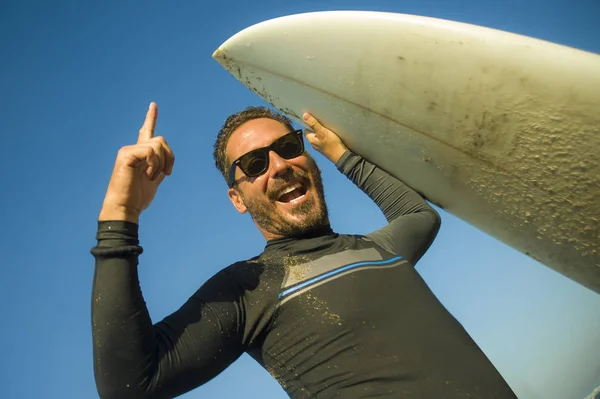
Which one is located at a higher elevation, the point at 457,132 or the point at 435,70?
the point at 435,70

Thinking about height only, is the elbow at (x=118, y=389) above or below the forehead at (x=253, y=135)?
below

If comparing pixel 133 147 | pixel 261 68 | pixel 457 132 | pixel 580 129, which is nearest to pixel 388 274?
pixel 457 132

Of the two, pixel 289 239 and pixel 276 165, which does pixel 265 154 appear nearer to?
pixel 276 165

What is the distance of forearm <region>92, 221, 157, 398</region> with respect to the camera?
132 cm

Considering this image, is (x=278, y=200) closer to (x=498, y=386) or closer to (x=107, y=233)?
(x=107, y=233)

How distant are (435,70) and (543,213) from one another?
0.96 metres

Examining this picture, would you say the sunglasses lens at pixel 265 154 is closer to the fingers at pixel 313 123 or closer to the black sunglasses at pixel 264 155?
the black sunglasses at pixel 264 155

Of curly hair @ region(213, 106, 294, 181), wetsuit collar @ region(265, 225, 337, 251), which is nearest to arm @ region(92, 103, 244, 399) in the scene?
wetsuit collar @ region(265, 225, 337, 251)

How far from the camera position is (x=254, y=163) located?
236 cm

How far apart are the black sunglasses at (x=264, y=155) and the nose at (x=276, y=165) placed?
2 centimetres

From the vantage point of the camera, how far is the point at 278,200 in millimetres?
2291

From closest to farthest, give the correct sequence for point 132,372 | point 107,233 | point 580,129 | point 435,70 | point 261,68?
point 132,372, point 107,233, point 580,129, point 435,70, point 261,68

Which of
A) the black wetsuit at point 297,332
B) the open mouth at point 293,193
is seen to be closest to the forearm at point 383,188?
the open mouth at point 293,193

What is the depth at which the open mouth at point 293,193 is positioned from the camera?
2299 mm
